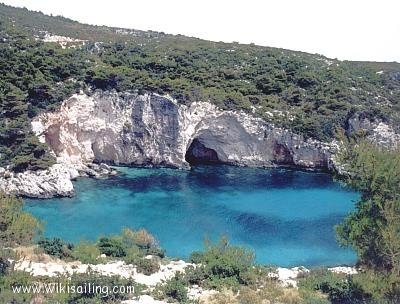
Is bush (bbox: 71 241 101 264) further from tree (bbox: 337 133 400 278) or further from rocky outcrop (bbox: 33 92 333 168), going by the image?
rocky outcrop (bbox: 33 92 333 168)

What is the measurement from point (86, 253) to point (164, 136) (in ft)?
98.9

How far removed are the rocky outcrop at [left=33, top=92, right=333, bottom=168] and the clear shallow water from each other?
194 centimetres

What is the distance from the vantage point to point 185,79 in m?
57.5

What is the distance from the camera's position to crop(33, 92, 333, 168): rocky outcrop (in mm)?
50094

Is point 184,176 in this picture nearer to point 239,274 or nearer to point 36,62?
point 36,62

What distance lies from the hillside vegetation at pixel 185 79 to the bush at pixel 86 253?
20.1 metres

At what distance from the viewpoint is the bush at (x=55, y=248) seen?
22734 millimetres

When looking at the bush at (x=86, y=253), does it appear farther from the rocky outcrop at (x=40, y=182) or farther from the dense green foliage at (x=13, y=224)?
the rocky outcrop at (x=40, y=182)

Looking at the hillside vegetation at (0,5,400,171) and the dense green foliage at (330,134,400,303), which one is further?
the hillside vegetation at (0,5,400,171)

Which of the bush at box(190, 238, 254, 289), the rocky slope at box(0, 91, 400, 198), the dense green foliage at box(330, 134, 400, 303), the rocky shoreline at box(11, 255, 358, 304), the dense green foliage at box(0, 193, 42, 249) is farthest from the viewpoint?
the rocky slope at box(0, 91, 400, 198)

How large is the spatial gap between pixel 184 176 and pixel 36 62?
16.5 meters

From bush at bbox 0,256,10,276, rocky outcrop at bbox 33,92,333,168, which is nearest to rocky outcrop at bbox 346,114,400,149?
rocky outcrop at bbox 33,92,333,168

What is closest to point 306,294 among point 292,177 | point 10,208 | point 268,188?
Answer: point 10,208

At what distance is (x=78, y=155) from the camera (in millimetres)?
50062
